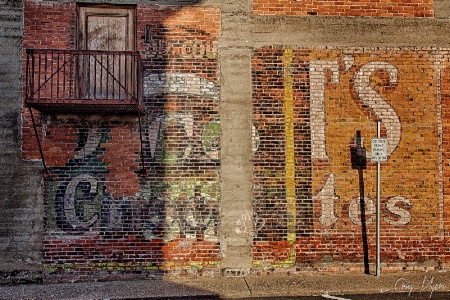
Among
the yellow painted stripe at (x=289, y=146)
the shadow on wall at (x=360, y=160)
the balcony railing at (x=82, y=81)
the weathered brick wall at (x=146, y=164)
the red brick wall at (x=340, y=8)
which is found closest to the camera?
the balcony railing at (x=82, y=81)

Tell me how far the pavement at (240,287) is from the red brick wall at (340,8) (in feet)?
16.9

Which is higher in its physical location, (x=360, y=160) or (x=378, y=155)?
(x=378, y=155)

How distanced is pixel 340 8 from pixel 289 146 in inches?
118

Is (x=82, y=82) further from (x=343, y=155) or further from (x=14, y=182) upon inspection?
(x=343, y=155)

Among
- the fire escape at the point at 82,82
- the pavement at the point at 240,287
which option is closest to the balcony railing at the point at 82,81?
the fire escape at the point at 82,82

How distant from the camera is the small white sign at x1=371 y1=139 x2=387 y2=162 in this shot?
323 inches

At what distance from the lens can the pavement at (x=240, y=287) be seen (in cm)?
715

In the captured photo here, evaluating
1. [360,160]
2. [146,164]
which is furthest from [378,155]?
[146,164]

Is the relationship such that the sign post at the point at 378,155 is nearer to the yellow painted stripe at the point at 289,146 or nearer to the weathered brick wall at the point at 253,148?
the weathered brick wall at the point at 253,148

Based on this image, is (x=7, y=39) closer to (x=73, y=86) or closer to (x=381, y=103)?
(x=73, y=86)

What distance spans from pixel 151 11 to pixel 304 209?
193 inches
